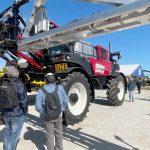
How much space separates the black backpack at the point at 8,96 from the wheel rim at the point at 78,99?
3.67 meters

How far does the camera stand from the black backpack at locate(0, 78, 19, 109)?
4805mm

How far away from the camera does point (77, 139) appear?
663 cm

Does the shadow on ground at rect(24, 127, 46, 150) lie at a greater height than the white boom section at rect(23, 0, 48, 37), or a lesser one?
lesser

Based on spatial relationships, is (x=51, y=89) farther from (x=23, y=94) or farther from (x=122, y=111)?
(x=122, y=111)

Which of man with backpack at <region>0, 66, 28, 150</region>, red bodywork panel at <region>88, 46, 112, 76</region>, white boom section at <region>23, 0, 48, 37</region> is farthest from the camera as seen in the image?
red bodywork panel at <region>88, 46, 112, 76</region>

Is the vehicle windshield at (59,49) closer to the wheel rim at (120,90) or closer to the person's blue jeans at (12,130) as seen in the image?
the wheel rim at (120,90)

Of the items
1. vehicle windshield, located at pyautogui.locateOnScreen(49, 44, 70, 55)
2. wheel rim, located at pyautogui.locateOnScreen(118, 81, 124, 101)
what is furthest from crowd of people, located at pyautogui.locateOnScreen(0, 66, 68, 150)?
wheel rim, located at pyautogui.locateOnScreen(118, 81, 124, 101)

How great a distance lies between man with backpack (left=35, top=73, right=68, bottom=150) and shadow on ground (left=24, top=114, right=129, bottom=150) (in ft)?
2.63

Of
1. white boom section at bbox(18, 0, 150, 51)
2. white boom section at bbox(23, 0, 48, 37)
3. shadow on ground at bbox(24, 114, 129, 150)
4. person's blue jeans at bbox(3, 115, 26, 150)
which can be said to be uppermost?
white boom section at bbox(23, 0, 48, 37)

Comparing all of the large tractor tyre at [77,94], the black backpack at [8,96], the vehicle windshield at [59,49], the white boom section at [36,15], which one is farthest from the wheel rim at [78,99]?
the black backpack at [8,96]

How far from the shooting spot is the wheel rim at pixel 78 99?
8531 millimetres

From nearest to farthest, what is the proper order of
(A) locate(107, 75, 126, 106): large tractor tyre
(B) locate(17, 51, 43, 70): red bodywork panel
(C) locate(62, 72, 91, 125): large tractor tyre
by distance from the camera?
(C) locate(62, 72, 91, 125): large tractor tyre, (B) locate(17, 51, 43, 70): red bodywork panel, (A) locate(107, 75, 126, 106): large tractor tyre

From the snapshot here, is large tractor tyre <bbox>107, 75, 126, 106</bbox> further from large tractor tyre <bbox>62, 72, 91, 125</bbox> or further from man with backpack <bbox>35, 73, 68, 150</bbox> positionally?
man with backpack <bbox>35, 73, 68, 150</bbox>

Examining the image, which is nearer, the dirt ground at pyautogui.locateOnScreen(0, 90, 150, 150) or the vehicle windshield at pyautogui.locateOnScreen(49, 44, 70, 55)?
the dirt ground at pyautogui.locateOnScreen(0, 90, 150, 150)
